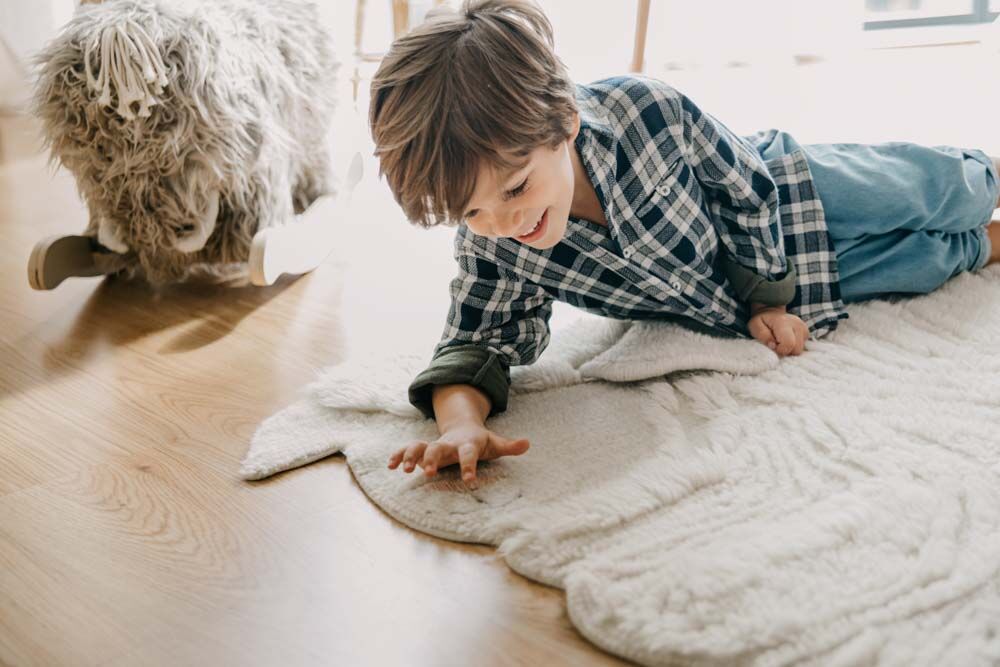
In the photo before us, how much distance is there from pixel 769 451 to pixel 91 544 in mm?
560

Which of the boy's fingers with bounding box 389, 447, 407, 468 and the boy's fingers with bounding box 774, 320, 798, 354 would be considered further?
the boy's fingers with bounding box 774, 320, 798, 354

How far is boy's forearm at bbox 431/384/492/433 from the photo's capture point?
82cm

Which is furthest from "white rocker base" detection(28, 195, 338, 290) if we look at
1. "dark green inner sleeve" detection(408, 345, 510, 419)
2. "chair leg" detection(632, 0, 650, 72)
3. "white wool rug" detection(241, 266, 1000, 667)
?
"chair leg" detection(632, 0, 650, 72)

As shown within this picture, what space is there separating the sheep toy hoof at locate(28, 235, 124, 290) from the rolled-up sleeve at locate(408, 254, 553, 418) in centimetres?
64

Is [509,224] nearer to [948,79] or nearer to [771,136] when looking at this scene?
[771,136]

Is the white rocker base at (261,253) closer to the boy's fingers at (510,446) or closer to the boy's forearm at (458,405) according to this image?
the boy's forearm at (458,405)

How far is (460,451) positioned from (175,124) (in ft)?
2.17

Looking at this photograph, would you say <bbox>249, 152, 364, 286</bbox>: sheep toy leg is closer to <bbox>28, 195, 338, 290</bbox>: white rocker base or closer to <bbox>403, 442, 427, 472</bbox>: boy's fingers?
<bbox>28, 195, 338, 290</bbox>: white rocker base

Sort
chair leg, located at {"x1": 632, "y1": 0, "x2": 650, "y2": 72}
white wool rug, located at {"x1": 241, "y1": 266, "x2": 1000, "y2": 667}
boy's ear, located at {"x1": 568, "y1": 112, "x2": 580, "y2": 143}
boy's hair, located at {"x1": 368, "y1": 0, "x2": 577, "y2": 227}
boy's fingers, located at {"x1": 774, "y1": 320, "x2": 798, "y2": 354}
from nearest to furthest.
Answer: white wool rug, located at {"x1": 241, "y1": 266, "x2": 1000, "y2": 667} → boy's hair, located at {"x1": 368, "y1": 0, "x2": 577, "y2": 227} → boy's ear, located at {"x1": 568, "y1": 112, "x2": 580, "y2": 143} → boy's fingers, located at {"x1": 774, "y1": 320, "x2": 798, "y2": 354} → chair leg, located at {"x1": 632, "y1": 0, "x2": 650, "y2": 72}

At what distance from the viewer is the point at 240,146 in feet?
3.89

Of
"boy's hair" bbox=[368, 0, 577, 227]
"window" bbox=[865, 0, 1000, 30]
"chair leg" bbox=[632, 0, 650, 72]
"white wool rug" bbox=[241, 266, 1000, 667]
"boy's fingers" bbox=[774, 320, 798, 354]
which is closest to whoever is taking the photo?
"white wool rug" bbox=[241, 266, 1000, 667]

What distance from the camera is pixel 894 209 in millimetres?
1038

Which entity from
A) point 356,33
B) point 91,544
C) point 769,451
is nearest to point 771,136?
point 769,451

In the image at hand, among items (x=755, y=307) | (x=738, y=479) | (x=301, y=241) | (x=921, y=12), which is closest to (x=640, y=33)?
(x=921, y=12)
